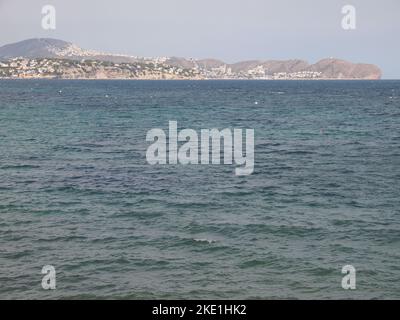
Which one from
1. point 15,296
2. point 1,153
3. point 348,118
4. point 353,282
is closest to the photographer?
point 15,296

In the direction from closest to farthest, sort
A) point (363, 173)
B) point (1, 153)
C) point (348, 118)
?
point (363, 173)
point (1, 153)
point (348, 118)

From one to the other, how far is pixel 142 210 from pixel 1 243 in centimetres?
812

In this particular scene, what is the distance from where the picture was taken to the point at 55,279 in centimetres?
2145

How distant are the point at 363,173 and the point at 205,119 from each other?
5396cm

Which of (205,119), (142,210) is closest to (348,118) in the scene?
(205,119)

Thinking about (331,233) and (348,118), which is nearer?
(331,233)
